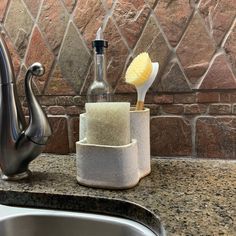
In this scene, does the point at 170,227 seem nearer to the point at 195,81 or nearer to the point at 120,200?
the point at 120,200

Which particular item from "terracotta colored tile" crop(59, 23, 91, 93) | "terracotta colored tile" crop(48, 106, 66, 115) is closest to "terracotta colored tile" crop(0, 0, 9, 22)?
"terracotta colored tile" crop(59, 23, 91, 93)

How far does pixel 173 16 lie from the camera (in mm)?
768

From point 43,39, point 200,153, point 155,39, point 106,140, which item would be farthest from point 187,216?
point 43,39

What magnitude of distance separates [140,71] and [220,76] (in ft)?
0.80

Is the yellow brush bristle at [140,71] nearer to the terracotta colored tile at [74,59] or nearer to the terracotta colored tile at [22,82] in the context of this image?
the terracotta colored tile at [74,59]

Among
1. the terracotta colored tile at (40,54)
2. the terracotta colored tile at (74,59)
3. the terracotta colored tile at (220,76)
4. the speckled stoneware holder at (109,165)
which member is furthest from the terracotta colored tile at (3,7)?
the terracotta colored tile at (220,76)

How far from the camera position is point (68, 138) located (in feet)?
2.90

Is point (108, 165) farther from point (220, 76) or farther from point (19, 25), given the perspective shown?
point (19, 25)

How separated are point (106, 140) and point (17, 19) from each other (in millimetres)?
527

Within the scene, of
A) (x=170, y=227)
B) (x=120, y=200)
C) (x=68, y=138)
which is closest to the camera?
(x=170, y=227)

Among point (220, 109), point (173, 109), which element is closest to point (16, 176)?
point (173, 109)

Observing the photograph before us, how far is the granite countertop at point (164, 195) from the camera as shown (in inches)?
18.5

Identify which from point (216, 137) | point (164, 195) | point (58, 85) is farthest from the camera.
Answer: point (58, 85)

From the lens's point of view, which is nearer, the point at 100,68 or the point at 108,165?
the point at 108,165
